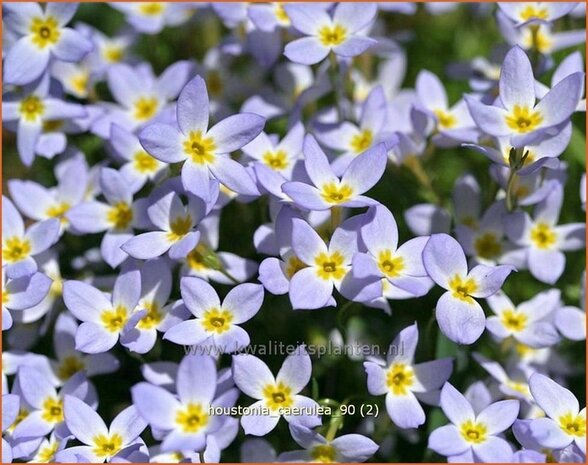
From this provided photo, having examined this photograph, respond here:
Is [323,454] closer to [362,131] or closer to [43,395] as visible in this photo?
[43,395]

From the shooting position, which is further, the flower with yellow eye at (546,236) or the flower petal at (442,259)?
the flower with yellow eye at (546,236)

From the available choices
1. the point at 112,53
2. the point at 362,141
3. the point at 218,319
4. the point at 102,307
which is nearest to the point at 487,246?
the point at 362,141

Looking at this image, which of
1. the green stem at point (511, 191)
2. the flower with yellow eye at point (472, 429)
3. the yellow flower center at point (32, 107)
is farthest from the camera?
the yellow flower center at point (32, 107)

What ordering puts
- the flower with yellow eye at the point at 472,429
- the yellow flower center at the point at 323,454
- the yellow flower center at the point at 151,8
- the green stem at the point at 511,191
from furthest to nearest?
the yellow flower center at the point at 151,8 < the green stem at the point at 511,191 < the yellow flower center at the point at 323,454 < the flower with yellow eye at the point at 472,429

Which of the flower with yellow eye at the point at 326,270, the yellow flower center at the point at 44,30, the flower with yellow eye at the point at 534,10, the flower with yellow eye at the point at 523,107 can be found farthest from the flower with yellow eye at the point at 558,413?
the yellow flower center at the point at 44,30

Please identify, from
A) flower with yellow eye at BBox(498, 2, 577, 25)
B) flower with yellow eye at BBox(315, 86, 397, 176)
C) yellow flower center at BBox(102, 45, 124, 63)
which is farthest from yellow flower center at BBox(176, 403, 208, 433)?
yellow flower center at BBox(102, 45, 124, 63)

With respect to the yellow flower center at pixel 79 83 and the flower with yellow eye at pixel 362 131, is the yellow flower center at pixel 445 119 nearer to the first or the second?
the flower with yellow eye at pixel 362 131

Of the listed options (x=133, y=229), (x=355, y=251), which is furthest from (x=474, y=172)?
(x=133, y=229)

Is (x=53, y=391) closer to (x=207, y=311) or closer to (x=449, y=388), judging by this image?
(x=207, y=311)
